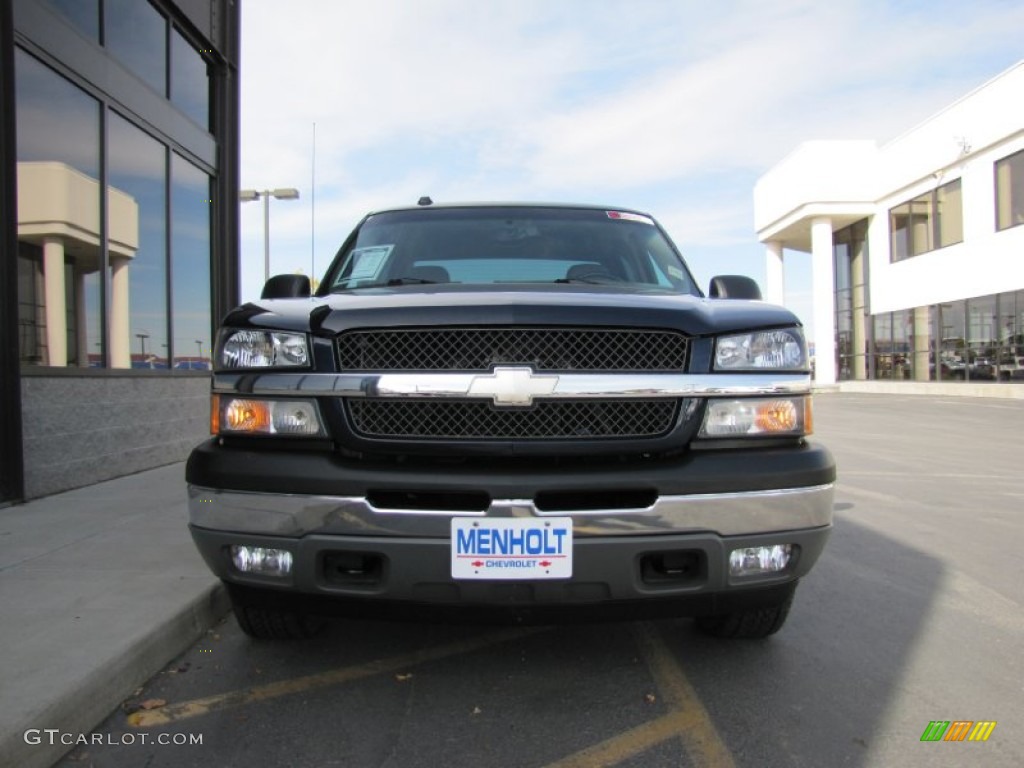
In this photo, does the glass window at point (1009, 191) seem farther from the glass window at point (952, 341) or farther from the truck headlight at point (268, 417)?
the truck headlight at point (268, 417)

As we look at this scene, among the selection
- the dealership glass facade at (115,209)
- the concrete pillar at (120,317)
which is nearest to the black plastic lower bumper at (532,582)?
the dealership glass facade at (115,209)

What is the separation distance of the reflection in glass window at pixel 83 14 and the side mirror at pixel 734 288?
19.9 ft

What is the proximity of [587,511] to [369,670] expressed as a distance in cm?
123

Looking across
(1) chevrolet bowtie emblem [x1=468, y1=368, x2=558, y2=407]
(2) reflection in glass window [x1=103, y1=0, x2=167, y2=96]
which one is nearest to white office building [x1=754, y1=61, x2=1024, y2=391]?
(2) reflection in glass window [x1=103, y1=0, x2=167, y2=96]

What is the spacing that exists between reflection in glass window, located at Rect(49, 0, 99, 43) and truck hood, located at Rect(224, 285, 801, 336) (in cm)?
545

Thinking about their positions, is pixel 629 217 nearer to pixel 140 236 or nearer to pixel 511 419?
pixel 511 419

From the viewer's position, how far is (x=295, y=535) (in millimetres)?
2373

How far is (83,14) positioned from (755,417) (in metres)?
7.11

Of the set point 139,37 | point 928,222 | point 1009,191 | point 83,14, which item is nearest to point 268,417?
point 83,14

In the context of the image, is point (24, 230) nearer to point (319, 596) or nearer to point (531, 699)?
point (319, 596)

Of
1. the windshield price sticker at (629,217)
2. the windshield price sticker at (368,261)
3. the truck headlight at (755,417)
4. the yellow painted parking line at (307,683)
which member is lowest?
the yellow painted parking line at (307,683)

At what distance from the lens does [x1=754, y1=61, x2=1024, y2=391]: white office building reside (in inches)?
829

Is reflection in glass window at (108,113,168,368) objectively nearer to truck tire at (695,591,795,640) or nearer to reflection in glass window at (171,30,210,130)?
reflection in glass window at (171,30,210,130)

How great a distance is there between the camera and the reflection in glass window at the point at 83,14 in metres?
6.43
